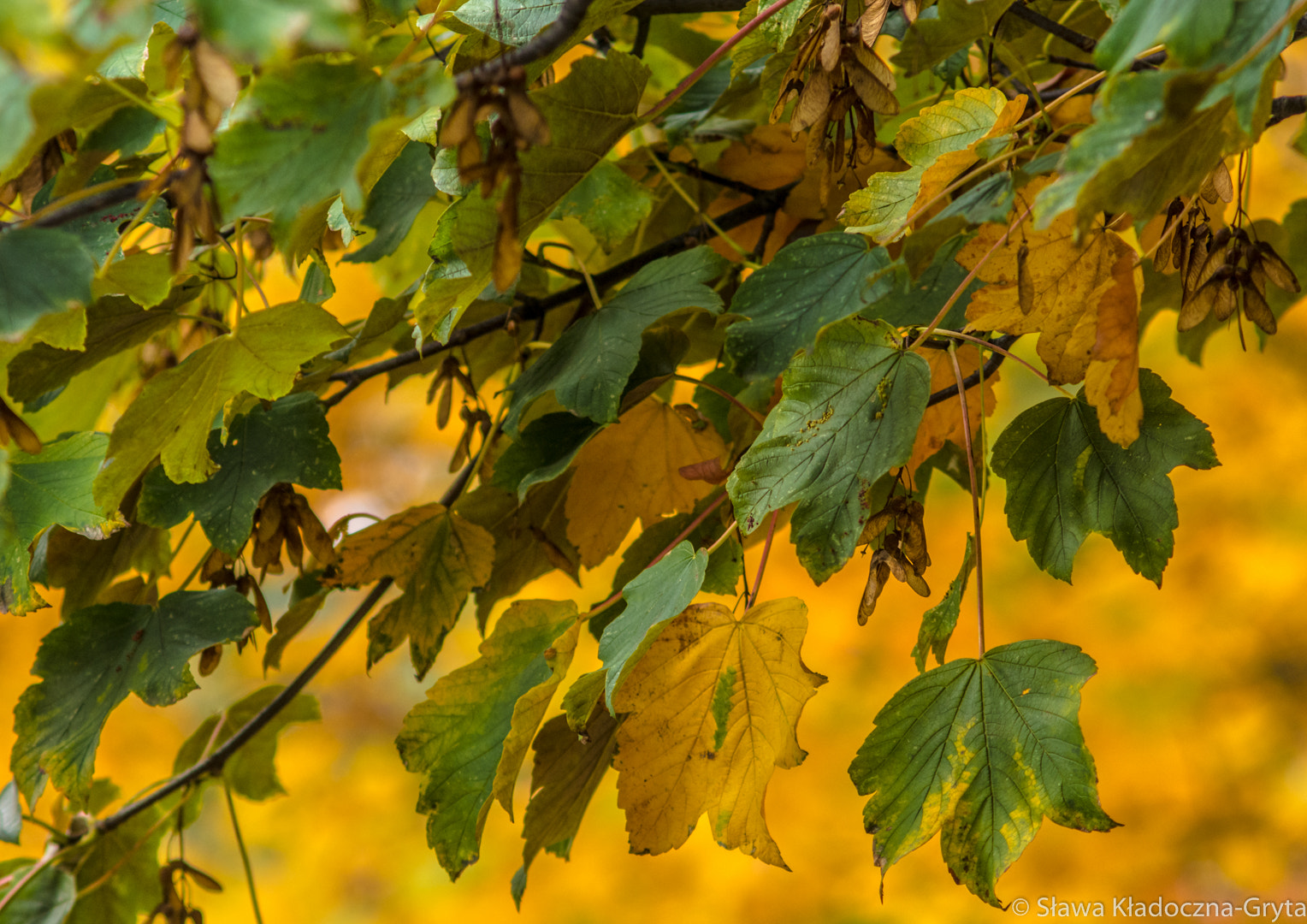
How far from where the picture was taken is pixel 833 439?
1.34 ft

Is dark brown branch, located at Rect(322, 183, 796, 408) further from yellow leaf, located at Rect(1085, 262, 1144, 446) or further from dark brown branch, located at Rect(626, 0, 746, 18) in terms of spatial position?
yellow leaf, located at Rect(1085, 262, 1144, 446)

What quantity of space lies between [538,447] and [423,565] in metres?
0.11

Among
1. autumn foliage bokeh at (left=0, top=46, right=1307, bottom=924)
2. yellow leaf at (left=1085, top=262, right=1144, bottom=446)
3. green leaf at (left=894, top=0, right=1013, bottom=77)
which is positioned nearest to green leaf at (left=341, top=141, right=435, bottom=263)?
green leaf at (left=894, top=0, right=1013, bottom=77)

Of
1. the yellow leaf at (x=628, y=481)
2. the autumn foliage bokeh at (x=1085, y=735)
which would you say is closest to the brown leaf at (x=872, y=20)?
the yellow leaf at (x=628, y=481)

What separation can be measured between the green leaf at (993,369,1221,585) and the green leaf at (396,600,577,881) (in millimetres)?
224

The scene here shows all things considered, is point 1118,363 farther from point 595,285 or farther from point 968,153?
point 595,285

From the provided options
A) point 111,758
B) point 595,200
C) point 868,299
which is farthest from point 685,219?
point 111,758

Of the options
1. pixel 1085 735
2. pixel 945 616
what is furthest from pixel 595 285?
pixel 1085 735

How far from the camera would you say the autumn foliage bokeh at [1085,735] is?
7.02ft

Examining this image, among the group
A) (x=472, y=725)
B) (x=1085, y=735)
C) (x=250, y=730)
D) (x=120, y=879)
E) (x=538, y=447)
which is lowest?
(x=1085, y=735)

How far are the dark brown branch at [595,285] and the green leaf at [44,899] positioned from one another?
0.38 metres

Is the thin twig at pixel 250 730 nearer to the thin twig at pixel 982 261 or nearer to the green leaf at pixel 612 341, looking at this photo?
the green leaf at pixel 612 341

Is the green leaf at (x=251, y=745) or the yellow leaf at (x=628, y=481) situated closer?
the yellow leaf at (x=628, y=481)

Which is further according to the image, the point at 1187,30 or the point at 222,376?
the point at 222,376
